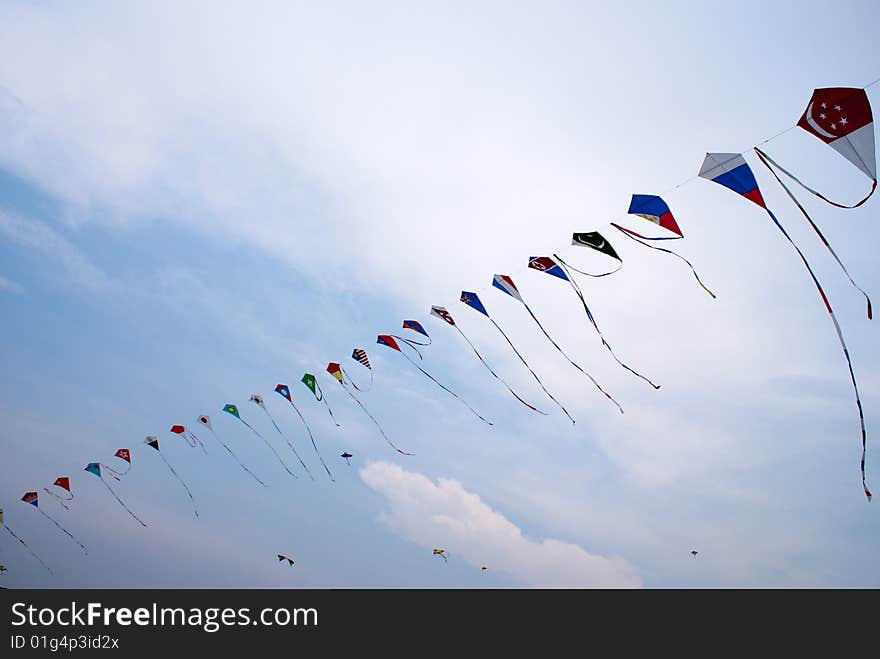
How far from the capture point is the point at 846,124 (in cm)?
849

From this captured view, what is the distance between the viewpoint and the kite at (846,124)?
8.33 m

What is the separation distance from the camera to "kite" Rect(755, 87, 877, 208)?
833cm
